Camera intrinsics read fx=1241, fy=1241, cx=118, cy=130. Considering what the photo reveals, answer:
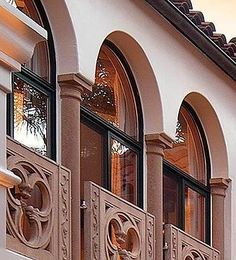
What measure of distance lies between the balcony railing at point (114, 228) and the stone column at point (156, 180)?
350 mm

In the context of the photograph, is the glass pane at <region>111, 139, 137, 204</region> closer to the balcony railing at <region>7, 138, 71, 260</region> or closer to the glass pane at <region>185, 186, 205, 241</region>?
the glass pane at <region>185, 186, 205, 241</region>

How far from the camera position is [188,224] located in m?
16.3

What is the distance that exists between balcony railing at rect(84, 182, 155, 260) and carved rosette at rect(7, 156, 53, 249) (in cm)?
105

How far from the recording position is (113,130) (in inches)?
555

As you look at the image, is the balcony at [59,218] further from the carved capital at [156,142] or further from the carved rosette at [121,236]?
the carved capital at [156,142]

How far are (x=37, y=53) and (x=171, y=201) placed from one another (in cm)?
389

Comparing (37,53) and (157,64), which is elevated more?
(157,64)

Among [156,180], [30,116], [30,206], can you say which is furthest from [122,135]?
[30,206]

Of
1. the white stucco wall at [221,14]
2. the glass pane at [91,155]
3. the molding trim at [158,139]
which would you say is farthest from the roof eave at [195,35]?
the white stucco wall at [221,14]

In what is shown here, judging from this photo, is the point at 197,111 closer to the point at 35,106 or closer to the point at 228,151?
the point at 228,151

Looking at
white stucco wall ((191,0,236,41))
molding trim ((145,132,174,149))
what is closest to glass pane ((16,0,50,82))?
Answer: molding trim ((145,132,174,149))

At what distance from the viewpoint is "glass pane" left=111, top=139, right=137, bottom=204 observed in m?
14.1

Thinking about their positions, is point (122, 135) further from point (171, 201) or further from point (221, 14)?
point (221, 14)

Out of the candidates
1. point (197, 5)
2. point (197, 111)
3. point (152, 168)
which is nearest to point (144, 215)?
point (152, 168)
